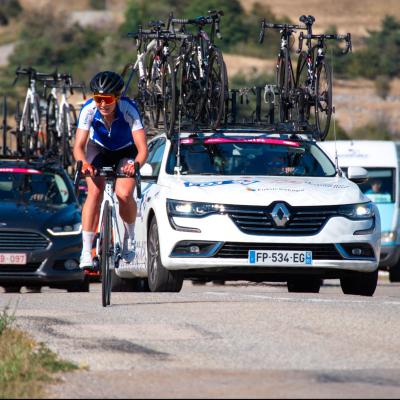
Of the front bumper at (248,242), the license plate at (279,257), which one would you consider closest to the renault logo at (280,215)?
the front bumper at (248,242)

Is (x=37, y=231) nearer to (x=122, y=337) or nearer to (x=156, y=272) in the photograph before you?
(x=156, y=272)

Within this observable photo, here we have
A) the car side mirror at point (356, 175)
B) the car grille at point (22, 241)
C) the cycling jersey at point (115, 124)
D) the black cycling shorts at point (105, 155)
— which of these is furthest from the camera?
the car grille at point (22, 241)

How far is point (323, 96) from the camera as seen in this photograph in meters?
20.3

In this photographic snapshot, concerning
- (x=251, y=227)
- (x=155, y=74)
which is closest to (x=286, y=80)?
(x=155, y=74)

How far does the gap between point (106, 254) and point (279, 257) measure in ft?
8.29

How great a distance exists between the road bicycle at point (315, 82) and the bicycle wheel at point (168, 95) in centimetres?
158

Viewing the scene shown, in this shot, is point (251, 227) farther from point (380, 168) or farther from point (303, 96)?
point (380, 168)

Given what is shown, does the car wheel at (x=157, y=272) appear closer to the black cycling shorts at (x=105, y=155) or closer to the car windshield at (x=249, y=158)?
the car windshield at (x=249, y=158)

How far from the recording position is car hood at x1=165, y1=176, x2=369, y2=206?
1540 cm

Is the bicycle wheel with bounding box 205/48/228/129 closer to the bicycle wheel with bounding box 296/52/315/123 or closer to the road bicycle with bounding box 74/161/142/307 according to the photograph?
the bicycle wheel with bounding box 296/52/315/123

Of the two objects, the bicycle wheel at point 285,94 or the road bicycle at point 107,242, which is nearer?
the road bicycle at point 107,242

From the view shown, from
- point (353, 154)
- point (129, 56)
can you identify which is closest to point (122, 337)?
point (353, 154)

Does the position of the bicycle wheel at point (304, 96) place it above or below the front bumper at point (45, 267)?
above

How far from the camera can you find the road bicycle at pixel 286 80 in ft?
66.2
